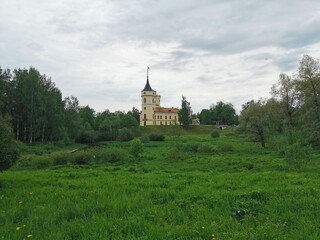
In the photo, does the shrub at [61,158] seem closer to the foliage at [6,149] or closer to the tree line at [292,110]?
the foliage at [6,149]

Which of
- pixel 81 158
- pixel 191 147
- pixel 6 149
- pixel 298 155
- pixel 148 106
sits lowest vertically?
pixel 81 158

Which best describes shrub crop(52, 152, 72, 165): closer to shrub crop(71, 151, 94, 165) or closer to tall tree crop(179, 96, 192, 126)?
shrub crop(71, 151, 94, 165)

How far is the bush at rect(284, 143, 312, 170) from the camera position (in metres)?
20.0

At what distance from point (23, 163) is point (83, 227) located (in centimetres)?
2578

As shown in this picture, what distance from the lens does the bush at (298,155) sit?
19953 mm

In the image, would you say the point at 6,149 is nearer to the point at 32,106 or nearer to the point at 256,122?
the point at 256,122

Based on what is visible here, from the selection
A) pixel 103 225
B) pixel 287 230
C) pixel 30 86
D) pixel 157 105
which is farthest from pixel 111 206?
pixel 157 105

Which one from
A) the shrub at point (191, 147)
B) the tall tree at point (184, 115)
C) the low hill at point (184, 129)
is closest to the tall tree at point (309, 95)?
the shrub at point (191, 147)

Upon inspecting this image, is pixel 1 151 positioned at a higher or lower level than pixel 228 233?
higher

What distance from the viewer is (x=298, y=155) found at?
2009 cm

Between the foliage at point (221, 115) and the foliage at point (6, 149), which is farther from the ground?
the foliage at point (221, 115)

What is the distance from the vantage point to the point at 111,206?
31.3 feet

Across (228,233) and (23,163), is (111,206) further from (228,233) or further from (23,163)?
(23,163)

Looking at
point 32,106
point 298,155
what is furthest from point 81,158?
point 32,106
